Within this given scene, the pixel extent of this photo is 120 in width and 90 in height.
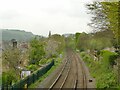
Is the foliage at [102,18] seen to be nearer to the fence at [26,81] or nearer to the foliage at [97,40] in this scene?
the foliage at [97,40]

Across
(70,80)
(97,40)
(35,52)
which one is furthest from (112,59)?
(35,52)

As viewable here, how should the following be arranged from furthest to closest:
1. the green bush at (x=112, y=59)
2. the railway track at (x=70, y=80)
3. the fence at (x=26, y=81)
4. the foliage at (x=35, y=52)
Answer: the foliage at (x=35, y=52), the green bush at (x=112, y=59), the railway track at (x=70, y=80), the fence at (x=26, y=81)

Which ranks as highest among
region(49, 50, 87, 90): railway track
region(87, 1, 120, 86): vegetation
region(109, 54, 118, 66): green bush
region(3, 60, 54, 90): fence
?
region(87, 1, 120, 86): vegetation

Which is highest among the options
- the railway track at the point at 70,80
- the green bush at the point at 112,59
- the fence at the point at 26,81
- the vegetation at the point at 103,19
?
the vegetation at the point at 103,19

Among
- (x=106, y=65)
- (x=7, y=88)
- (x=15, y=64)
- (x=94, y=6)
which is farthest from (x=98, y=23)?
(x=15, y=64)

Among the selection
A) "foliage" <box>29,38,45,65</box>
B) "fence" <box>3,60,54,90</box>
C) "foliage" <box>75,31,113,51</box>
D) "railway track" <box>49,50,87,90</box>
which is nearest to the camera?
"fence" <box>3,60,54,90</box>

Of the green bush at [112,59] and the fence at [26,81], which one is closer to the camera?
the fence at [26,81]

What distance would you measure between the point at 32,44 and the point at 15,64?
599 inches

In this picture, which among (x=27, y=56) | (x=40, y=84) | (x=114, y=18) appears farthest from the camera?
(x=27, y=56)

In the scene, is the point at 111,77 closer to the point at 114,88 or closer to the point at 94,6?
the point at 114,88

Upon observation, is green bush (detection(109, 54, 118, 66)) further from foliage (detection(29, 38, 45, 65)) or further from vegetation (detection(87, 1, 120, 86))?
foliage (detection(29, 38, 45, 65))

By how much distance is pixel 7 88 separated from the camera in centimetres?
1745

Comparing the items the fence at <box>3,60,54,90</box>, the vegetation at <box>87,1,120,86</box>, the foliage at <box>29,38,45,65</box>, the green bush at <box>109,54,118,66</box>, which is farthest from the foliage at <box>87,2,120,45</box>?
the foliage at <box>29,38,45,65</box>

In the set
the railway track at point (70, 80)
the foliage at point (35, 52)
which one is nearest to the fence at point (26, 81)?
the railway track at point (70, 80)
